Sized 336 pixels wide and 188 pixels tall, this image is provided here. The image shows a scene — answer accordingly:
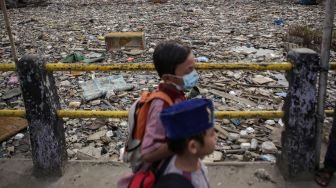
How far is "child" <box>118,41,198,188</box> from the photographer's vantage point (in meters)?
2.01

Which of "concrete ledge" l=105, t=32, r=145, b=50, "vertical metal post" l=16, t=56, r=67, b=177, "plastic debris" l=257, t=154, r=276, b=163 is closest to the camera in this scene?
"vertical metal post" l=16, t=56, r=67, b=177

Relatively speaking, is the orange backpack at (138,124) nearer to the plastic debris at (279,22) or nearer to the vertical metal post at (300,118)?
the vertical metal post at (300,118)

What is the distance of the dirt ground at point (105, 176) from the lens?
332 centimetres

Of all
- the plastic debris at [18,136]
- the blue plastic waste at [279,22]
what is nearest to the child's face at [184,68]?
the plastic debris at [18,136]

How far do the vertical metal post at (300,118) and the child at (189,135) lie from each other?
1.54m

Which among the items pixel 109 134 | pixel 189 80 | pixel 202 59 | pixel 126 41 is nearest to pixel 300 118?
pixel 189 80

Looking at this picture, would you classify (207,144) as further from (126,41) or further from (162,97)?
(126,41)

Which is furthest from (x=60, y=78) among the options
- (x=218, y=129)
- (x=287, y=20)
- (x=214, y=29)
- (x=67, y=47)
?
(x=287, y=20)

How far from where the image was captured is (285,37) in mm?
9836

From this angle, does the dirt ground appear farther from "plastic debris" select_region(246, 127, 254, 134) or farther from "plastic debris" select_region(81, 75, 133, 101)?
"plastic debris" select_region(81, 75, 133, 101)

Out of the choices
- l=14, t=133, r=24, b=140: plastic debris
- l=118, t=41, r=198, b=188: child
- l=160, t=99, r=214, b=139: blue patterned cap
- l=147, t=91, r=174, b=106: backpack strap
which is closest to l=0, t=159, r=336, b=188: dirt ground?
l=118, t=41, r=198, b=188: child

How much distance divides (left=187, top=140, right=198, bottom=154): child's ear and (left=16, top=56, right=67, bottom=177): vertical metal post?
190 cm

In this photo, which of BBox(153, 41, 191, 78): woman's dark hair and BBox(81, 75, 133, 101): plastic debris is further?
BBox(81, 75, 133, 101): plastic debris

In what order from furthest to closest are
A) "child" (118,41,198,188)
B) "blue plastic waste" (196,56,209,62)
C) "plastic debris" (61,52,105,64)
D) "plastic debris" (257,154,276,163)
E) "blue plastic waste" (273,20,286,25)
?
"blue plastic waste" (273,20,286,25) → "plastic debris" (61,52,105,64) → "blue plastic waste" (196,56,209,62) → "plastic debris" (257,154,276,163) → "child" (118,41,198,188)
